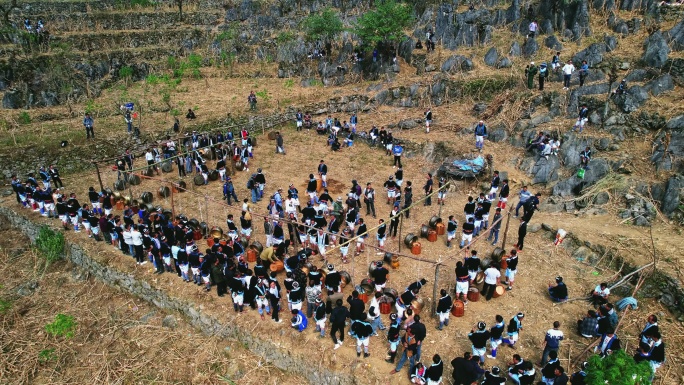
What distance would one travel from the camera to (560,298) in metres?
13.2

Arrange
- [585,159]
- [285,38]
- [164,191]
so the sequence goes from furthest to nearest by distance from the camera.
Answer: [285,38] < [164,191] < [585,159]

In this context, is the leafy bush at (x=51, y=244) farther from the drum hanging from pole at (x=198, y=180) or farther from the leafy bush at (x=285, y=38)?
the leafy bush at (x=285, y=38)

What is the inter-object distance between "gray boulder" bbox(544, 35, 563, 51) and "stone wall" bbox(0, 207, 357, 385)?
24116 millimetres

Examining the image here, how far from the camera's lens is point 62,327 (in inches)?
583

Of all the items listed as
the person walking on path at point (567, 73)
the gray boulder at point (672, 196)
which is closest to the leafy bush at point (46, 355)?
the gray boulder at point (672, 196)

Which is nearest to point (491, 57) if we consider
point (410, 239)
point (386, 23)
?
point (386, 23)

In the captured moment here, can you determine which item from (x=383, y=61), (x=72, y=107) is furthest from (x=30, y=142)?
(x=383, y=61)

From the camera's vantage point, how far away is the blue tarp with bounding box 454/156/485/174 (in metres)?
A: 20.2

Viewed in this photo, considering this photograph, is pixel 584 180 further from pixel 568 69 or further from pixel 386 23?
pixel 386 23

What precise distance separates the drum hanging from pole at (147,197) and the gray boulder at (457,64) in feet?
63.2

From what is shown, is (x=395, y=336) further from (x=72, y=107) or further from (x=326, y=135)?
(x=72, y=107)

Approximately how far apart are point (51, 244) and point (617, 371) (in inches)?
750

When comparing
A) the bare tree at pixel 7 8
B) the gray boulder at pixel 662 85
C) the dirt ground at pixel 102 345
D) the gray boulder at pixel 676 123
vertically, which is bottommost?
the dirt ground at pixel 102 345

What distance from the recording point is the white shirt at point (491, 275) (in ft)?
42.5
